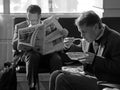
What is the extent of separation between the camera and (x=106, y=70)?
268cm

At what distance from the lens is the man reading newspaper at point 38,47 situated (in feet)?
12.4

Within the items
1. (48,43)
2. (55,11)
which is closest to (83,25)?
(48,43)

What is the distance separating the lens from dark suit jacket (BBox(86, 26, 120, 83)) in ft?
8.66

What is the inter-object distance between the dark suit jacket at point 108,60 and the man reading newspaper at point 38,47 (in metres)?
1.16

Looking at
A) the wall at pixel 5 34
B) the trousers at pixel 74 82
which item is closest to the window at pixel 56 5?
the wall at pixel 5 34

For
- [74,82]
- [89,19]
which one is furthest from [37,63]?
[89,19]

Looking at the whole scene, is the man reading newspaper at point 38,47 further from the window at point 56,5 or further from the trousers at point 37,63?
the window at point 56,5

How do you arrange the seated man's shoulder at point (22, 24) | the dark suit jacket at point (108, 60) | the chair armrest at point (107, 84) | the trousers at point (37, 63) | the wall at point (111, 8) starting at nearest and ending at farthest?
the chair armrest at point (107, 84) → the dark suit jacket at point (108, 60) → the trousers at point (37, 63) → the seated man's shoulder at point (22, 24) → the wall at point (111, 8)

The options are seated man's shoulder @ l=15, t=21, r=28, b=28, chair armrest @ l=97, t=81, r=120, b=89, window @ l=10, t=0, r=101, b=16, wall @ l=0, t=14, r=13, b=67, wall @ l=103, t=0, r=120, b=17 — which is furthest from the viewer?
window @ l=10, t=0, r=101, b=16

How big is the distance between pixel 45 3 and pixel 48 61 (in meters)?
1.43

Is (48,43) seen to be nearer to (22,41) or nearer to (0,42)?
(22,41)

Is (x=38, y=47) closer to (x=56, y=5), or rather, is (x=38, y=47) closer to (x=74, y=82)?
(x=74, y=82)

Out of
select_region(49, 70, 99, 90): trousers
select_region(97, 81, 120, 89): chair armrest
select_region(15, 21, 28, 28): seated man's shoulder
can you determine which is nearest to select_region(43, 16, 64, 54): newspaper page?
select_region(15, 21, 28, 28): seated man's shoulder

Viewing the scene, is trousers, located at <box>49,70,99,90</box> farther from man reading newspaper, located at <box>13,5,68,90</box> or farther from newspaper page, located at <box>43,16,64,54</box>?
newspaper page, located at <box>43,16,64,54</box>
